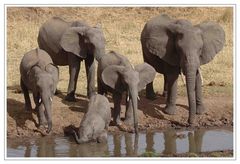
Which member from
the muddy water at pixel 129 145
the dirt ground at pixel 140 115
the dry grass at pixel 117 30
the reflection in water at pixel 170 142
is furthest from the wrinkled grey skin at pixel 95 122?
the dry grass at pixel 117 30

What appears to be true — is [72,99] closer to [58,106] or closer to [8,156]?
[58,106]

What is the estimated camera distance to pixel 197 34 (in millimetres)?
13391

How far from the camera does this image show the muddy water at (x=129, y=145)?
11516mm

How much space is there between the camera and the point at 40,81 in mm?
12172

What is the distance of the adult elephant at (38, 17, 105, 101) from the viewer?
14195 mm

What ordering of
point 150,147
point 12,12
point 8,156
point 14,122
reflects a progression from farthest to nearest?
point 12,12 → point 14,122 → point 150,147 → point 8,156

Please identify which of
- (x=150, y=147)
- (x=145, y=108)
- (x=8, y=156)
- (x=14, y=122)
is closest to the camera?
(x=8, y=156)

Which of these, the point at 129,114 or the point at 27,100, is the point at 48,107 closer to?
the point at 27,100

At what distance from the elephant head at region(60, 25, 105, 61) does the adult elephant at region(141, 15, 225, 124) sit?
1105 mm

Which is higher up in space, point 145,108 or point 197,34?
point 197,34

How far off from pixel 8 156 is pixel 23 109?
2.30 meters

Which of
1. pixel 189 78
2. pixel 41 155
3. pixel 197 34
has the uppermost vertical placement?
pixel 197 34

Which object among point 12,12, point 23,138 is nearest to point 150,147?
point 23,138

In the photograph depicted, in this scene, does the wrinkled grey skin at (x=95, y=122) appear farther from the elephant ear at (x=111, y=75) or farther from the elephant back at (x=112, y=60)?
the elephant back at (x=112, y=60)
